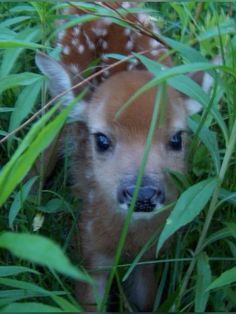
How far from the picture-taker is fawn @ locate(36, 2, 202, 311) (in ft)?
6.79

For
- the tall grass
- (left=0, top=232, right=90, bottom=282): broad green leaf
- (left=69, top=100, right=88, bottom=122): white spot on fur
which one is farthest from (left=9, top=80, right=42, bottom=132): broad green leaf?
(left=0, top=232, right=90, bottom=282): broad green leaf

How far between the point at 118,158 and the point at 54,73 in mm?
399

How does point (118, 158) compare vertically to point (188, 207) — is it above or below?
below

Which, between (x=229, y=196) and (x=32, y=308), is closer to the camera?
(x=32, y=308)

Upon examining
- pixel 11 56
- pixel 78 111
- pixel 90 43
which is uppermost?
pixel 11 56

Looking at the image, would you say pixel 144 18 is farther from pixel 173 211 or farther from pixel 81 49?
pixel 173 211

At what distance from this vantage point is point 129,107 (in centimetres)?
215

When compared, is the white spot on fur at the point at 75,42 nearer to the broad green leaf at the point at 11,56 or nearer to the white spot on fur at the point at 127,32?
the white spot on fur at the point at 127,32

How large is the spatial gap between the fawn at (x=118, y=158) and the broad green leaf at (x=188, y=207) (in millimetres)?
293

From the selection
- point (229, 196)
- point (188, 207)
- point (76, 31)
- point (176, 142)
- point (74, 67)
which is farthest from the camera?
point (76, 31)

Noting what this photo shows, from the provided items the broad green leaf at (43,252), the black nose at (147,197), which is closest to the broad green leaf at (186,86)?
the black nose at (147,197)

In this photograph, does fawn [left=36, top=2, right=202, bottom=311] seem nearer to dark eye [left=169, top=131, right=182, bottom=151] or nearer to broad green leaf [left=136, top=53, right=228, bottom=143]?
dark eye [left=169, top=131, right=182, bottom=151]

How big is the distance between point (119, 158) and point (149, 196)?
289 millimetres

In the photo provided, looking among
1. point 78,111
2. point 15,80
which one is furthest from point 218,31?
point 78,111
